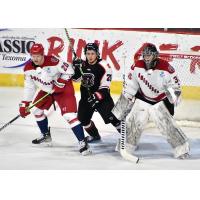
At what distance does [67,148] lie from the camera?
3629 mm

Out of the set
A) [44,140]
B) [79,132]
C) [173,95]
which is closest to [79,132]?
[79,132]

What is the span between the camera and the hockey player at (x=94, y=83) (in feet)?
11.6

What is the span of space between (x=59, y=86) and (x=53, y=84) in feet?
0.20

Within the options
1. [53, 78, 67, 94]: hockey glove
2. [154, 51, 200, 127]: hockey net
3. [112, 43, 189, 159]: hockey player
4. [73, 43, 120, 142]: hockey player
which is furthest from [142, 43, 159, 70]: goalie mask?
[53, 78, 67, 94]: hockey glove

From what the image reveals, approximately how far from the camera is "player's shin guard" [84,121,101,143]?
3715 mm

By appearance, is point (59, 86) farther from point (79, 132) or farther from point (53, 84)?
point (79, 132)

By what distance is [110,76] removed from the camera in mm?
3561

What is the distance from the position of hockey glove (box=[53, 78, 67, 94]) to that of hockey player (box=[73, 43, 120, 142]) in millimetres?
98

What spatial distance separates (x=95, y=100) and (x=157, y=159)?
1.97ft

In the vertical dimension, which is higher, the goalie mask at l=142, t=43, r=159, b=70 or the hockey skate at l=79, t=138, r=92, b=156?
the goalie mask at l=142, t=43, r=159, b=70

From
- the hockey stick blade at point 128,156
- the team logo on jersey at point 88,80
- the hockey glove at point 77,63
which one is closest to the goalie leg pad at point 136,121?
the hockey stick blade at point 128,156

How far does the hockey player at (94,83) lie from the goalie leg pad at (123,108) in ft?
0.29

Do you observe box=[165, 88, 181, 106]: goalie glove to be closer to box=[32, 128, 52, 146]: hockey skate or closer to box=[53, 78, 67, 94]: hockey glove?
box=[53, 78, 67, 94]: hockey glove
